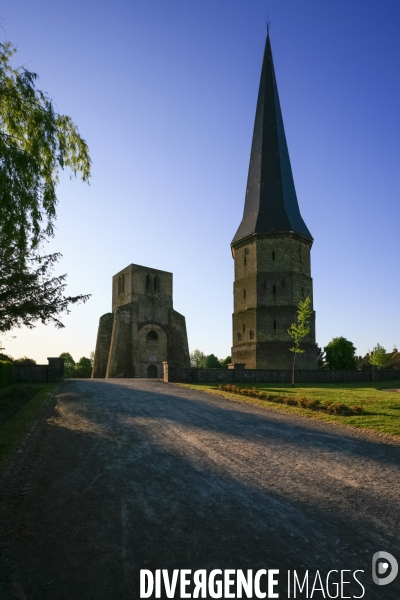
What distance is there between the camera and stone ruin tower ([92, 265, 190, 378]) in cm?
4231

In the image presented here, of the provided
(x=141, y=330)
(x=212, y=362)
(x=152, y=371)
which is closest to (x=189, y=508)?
(x=152, y=371)

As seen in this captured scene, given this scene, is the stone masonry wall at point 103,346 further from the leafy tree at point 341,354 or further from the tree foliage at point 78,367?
the leafy tree at point 341,354

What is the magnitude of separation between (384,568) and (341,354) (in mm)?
47137

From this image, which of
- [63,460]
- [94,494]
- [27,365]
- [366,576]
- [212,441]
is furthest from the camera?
[27,365]

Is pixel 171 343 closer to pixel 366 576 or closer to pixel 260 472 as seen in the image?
pixel 260 472

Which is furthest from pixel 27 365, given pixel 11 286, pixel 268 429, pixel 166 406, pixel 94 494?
pixel 94 494

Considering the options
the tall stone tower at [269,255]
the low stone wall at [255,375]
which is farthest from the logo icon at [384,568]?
the tall stone tower at [269,255]

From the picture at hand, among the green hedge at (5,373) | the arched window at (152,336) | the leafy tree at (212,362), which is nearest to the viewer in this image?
the green hedge at (5,373)

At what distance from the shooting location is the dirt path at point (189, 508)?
3.71 m

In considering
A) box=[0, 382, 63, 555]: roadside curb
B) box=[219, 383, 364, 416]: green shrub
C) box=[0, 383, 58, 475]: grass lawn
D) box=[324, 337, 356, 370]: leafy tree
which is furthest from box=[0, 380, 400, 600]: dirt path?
box=[324, 337, 356, 370]: leafy tree

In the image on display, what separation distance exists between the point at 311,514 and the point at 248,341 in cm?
3540

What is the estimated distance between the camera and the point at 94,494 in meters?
5.46

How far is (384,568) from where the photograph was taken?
148 inches

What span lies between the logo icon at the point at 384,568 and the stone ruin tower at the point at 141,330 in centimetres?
3812
